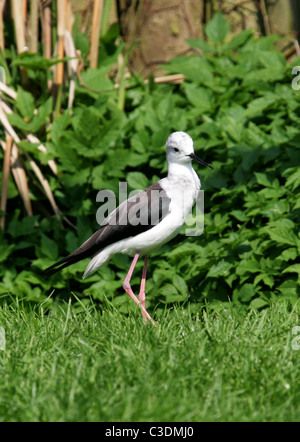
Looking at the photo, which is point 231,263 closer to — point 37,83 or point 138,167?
point 138,167

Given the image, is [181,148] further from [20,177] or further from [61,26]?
[61,26]

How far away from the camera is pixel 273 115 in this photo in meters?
5.63

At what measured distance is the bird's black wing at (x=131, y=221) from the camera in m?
4.26

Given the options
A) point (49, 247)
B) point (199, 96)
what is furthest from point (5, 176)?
point (199, 96)

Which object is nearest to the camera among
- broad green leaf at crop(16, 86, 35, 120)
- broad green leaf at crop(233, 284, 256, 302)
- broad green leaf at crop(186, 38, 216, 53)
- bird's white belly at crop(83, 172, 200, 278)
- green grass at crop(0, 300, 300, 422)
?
green grass at crop(0, 300, 300, 422)

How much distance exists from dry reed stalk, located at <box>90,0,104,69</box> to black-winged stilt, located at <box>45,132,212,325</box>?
6.73 ft

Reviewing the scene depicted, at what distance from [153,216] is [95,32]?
250 cm

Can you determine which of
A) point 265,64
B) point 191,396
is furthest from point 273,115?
point 191,396

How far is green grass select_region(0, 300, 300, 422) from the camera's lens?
8.91 ft

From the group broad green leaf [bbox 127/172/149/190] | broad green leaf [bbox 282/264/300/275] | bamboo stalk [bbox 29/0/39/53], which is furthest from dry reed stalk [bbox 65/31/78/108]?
broad green leaf [bbox 282/264/300/275]

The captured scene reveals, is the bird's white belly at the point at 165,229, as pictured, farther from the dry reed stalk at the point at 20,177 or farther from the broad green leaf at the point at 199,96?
the broad green leaf at the point at 199,96

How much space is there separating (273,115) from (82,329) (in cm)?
284

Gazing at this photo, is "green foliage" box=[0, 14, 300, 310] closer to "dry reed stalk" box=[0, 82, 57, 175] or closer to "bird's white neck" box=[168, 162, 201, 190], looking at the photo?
"dry reed stalk" box=[0, 82, 57, 175]

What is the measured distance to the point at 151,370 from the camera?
3010 millimetres
